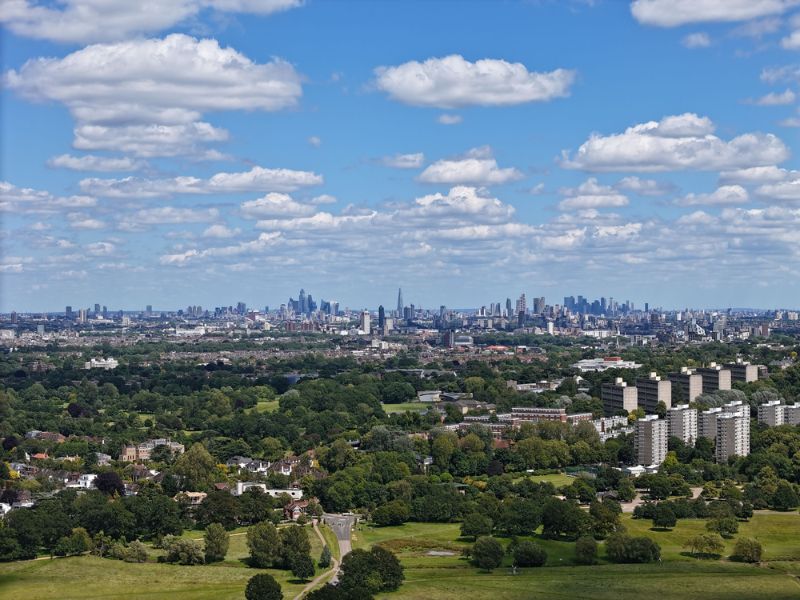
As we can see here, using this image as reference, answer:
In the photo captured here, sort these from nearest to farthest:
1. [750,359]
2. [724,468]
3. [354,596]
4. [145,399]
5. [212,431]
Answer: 1. [354,596]
2. [724,468]
3. [212,431]
4. [145,399]
5. [750,359]

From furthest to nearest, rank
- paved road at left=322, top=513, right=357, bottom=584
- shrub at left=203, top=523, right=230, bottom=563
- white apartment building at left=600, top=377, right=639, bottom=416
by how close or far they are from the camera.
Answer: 1. white apartment building at left=600, top=377, right=639, bottom=416
2. paved road at left=322, top=513, right=357, bottom=584
3. shrub at left=203, top=523, right=230, bottom=563

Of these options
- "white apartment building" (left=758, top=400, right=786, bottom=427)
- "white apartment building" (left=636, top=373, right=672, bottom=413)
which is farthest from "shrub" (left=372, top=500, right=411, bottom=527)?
"white apartment building" (left=636, top=373, right=672, bottom=413)

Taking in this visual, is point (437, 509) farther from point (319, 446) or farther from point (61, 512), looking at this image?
point (319, 446)

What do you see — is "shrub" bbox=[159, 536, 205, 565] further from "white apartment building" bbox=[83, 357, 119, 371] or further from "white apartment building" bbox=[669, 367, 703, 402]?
"white apartment building" bbox=[83, 357, 119, 371]

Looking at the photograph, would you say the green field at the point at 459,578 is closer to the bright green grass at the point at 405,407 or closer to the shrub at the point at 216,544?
the shrub at the point at 216,544

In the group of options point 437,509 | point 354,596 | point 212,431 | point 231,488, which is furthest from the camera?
point 212,431

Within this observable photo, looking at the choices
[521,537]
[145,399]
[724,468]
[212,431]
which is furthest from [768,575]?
[145,399]

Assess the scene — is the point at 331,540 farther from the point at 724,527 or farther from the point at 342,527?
the point at 724,527
